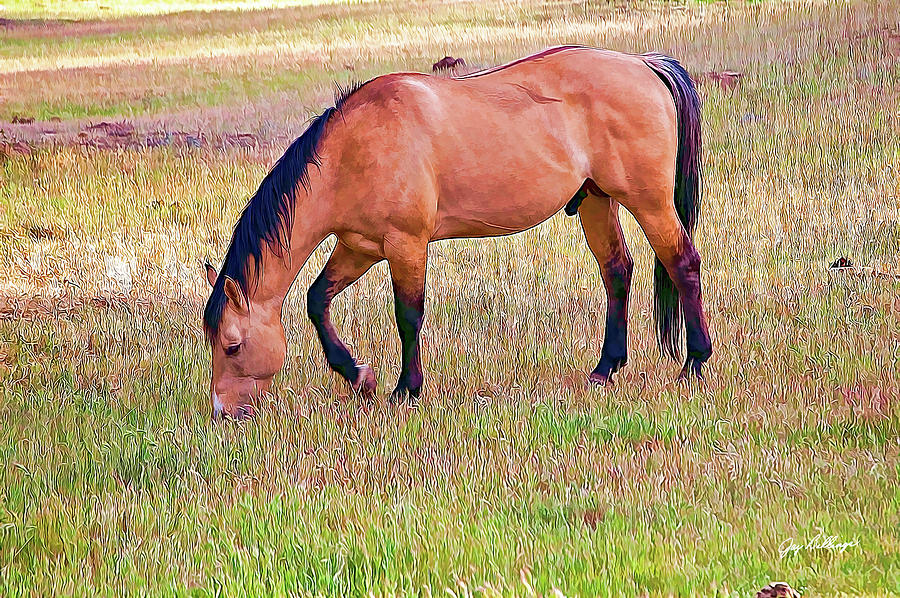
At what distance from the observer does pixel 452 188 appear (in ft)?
16.5

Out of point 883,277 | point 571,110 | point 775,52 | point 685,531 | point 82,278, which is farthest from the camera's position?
point 775,52

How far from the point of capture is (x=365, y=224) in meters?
4.89

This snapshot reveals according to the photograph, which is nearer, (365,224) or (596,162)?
(365,224)

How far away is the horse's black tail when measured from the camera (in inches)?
219

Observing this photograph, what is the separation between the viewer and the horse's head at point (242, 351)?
4.66m

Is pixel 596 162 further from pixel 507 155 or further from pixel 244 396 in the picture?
pixel 244 396

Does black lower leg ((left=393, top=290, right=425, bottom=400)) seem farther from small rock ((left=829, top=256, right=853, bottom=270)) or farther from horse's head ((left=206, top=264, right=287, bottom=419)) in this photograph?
small rock ((left=829, top=256, right=853, bottom=270))

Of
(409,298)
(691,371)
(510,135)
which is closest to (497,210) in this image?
(510,135)

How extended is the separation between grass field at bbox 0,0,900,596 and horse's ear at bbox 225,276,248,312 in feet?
1.93

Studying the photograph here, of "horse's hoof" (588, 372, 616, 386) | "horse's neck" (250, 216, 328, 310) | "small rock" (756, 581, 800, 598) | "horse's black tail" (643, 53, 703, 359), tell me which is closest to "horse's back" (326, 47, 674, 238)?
"horse's black tail" (643, 53, 703, 359)

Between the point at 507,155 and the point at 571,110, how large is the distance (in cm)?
45

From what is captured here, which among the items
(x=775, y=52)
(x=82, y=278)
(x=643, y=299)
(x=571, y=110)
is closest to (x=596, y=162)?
(x=571, y=110)

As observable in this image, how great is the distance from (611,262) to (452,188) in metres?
1.24

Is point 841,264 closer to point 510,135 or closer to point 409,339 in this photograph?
point 510,135
